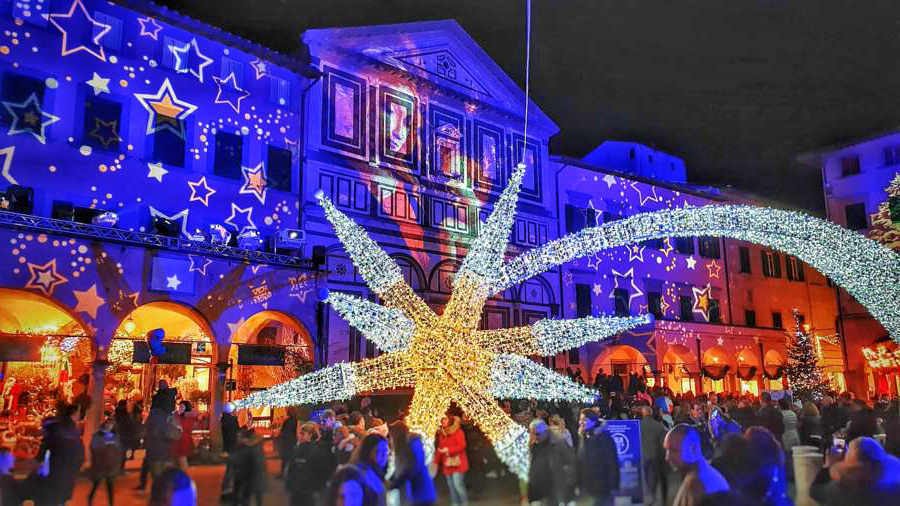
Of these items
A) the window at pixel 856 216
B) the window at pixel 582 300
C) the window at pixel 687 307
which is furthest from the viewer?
the window at pixel 856 216

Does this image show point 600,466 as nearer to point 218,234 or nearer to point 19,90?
point 218,234

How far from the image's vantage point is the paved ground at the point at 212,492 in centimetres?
1112

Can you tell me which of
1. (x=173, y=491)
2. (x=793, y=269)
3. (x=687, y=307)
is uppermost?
(x=793, y=269)

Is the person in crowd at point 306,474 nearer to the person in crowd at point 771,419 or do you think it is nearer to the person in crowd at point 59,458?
the person in crowd at point 59,458

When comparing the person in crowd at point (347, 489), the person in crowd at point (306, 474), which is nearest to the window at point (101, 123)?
the person in crowd at point (306, 474)

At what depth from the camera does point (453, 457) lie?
10.5 m

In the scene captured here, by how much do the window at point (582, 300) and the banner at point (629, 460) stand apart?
18053 mm

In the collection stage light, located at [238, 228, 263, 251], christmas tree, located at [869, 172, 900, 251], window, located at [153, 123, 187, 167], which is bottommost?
stage light, located at [238, 228, 263, 251]

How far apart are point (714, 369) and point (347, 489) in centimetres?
2936

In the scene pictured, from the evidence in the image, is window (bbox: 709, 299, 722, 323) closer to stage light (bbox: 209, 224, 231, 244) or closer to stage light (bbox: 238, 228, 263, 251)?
stage light (bbox: 238, 228, 263, 251)

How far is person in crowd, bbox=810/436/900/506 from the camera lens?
5027 millimetres

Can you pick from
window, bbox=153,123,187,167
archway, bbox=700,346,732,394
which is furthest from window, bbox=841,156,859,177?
window, bbox=153,123,187,167

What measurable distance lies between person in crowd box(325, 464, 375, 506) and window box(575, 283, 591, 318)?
76.4ft

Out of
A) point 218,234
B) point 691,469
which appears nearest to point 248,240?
point 218,234
